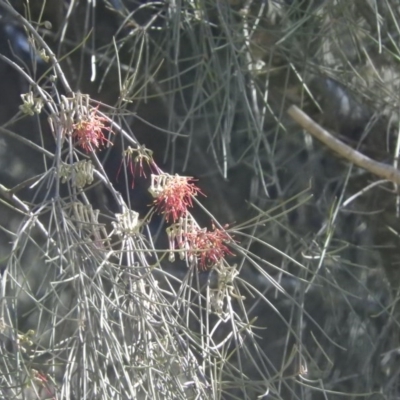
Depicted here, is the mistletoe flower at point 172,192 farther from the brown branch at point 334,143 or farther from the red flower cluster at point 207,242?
the brown branch at point 334,143

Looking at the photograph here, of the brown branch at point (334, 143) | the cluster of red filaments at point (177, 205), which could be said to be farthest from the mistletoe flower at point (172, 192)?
the brown branch at point (334, 143)

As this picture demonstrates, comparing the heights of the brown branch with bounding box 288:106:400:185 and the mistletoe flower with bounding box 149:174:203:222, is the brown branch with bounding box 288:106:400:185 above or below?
above

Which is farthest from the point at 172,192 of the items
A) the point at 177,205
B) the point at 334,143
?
the point at 334,143

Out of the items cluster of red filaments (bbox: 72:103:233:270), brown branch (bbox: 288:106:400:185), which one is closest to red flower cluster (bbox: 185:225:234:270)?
cluster of red filaments (bbox: 72:103:233:270)

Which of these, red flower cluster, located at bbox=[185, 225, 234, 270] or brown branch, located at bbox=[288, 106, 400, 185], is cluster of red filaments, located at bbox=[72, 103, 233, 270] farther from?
brown branch, located at bbox=[288, 106, 400, 185]

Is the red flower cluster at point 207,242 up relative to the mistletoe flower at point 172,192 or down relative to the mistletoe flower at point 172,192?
down

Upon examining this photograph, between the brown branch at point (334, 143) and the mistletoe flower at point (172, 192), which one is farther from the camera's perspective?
the mistletoe flower at point (172, 192)

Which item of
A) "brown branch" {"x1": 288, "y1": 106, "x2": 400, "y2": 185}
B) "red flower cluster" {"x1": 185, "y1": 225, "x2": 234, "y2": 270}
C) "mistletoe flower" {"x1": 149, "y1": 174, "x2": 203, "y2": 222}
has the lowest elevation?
"red flower cluster" {"x1": 185, "y1": 225, "x2": 234, "y2": 270}

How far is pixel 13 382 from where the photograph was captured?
1.34m

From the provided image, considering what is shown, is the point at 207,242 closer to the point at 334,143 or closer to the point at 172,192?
the point at 172,192

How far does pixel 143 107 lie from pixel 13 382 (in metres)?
0.81

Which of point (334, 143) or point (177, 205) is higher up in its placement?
point (334, 143)

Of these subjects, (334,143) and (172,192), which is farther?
(172,192)

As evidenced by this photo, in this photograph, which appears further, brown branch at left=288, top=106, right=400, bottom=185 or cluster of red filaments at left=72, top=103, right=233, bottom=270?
cluster of red filaments at left=72, top=103, right=233, bottom=270
